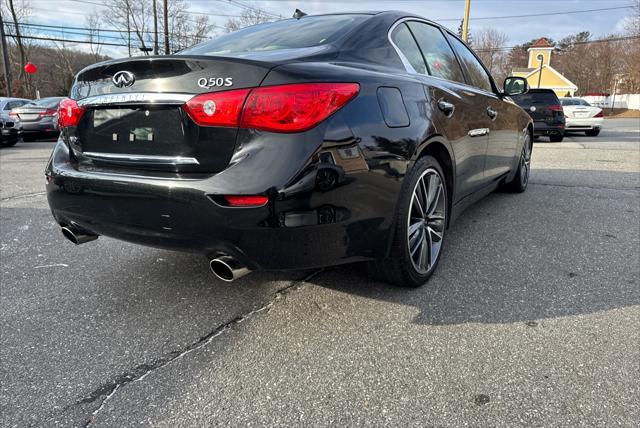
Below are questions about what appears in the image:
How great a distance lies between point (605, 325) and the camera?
2.36 metres

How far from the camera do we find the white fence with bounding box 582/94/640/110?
5575 centimetres

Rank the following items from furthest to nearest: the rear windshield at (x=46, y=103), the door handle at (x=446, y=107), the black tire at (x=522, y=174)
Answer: the rear windshield at (x=46, y=103), the black tire at (x=522, y=174), the door handle at (x=446, y=107)

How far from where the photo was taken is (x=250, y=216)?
199 centimetres

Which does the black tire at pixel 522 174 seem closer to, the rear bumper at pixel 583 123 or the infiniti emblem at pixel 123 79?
the infiniti emblem at pixel 123 79

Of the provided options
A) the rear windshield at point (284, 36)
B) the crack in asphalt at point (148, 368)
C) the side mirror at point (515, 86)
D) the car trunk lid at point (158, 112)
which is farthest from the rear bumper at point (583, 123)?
the car trunk lid at point (158, 112)

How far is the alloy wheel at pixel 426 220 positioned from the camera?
8.82 ft

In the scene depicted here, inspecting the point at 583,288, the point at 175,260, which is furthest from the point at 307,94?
the point at 583,288

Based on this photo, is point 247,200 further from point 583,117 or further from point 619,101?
point 619,101

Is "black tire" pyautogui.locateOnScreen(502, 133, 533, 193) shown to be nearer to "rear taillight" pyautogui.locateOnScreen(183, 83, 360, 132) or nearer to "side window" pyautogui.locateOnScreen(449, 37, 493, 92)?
"side window" pyautogui.locateOnScreen(449, 37, 493, 92)

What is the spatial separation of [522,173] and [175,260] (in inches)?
161

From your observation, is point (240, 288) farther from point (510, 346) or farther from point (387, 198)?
point (510, 346)

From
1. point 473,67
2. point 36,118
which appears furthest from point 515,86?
point 36,118

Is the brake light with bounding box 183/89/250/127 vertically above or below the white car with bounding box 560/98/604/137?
below

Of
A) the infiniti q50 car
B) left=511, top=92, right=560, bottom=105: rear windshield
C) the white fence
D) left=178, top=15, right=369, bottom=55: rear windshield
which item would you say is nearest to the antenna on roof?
left=178, top=15, right=369, bottom=55: rear windshield
